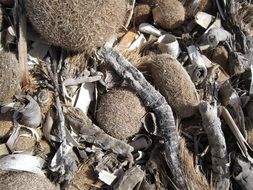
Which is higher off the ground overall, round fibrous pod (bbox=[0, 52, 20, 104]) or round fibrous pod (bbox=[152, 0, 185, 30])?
round fibrous pod (bbox=[152, 0, 185, 30])

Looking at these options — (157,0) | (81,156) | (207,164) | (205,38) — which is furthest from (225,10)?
(81,156)

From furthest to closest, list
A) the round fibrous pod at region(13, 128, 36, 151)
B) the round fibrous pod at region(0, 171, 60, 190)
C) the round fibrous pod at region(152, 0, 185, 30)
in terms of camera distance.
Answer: the round fibrous pod at region(152, 0, 185, 30) → the round fibrous pod at region(13, 128, 36, 151) → the round fibrous pod at region(0, 171, 60, 190)

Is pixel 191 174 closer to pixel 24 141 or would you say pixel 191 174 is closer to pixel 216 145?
pixel 216 145

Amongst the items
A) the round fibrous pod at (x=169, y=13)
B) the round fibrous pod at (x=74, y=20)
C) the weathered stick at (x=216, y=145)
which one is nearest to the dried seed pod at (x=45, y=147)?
the round fibrous pod at (x=74, y=20)

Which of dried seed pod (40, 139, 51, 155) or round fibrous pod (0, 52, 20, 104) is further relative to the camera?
dried seed pod (40, 139, 51, 155)

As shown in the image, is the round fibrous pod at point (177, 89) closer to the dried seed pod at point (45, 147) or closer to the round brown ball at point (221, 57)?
the round brown ball at point (221, 57)

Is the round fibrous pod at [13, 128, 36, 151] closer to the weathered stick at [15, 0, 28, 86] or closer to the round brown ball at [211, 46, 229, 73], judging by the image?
the weathered stick at [15, 0, 28, 86]

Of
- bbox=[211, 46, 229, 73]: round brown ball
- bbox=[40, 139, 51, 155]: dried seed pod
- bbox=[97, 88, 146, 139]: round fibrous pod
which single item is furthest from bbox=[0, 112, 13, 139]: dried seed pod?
bbox=[211, 46, 229, 73]: round brown ball

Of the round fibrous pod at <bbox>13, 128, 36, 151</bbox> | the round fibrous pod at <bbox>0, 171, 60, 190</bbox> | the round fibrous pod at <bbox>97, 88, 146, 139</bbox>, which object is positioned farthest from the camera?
the round fibrous pod at <bbox>97, 88, 146, 139</bbox>

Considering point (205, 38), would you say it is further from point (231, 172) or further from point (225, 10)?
point (231, 172)
